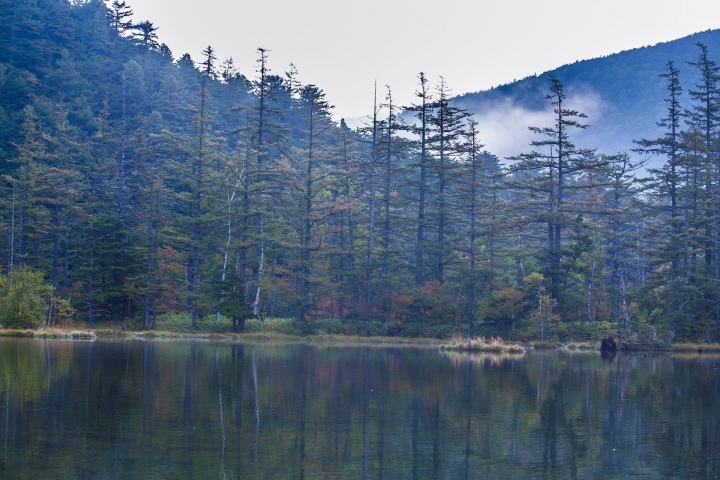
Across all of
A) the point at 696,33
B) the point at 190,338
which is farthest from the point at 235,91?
the point at 696,33

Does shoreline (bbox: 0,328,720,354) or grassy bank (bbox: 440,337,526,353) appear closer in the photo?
shoreline (bbox: 0,328,720,354)

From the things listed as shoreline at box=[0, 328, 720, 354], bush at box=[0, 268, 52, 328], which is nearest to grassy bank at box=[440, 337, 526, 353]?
shoreline at box=[0, 328, 720, 354]

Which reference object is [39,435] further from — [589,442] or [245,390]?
[589,442]

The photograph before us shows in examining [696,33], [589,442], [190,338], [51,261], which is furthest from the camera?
[696,33]

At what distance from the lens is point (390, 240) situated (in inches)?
2354

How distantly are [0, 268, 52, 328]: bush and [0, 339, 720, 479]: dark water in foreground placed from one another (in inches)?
612

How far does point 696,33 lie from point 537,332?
515 ft

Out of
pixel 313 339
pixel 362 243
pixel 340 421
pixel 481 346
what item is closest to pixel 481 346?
pixel 481 346

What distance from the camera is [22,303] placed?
141 ft

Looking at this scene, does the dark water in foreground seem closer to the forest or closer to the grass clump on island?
the grass clump on island

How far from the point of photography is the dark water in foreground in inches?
473

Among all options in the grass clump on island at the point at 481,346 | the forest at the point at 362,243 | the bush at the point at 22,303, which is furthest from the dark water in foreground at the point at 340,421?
the forest at the point at 362,243

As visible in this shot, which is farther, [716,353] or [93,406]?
[716,353]

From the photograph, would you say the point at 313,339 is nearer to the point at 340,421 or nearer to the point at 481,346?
the point at 481,346
